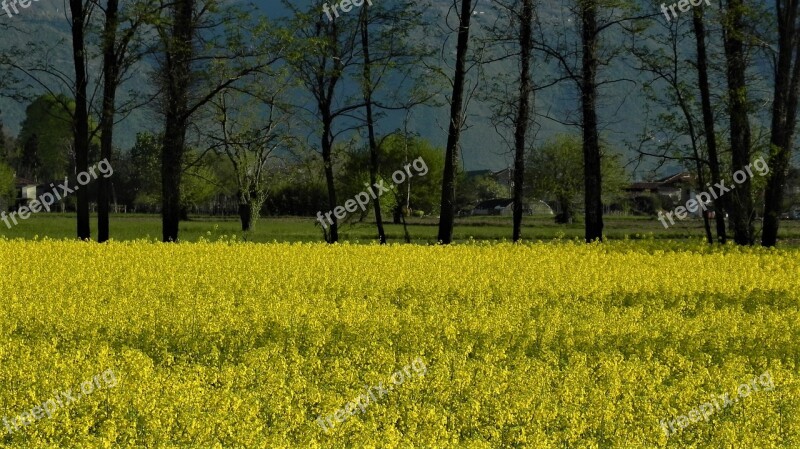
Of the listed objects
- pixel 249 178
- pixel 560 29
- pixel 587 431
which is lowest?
pixel 587 431

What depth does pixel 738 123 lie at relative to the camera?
30688mm

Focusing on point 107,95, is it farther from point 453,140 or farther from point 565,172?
point 565,172

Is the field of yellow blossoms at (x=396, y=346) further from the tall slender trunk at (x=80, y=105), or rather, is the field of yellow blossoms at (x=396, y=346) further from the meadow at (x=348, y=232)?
the meadow at (x=348, y=232)

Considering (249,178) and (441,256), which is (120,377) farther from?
(249,178)

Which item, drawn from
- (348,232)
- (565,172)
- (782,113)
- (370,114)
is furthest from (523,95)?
(565,172)

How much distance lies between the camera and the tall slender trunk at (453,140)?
3027 centimetres

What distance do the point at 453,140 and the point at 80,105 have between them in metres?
12.0

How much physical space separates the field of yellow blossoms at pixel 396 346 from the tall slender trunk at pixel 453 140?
5547mm

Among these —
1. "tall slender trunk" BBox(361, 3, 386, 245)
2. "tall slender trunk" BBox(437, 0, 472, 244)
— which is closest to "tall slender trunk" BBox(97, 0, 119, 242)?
"tall slender trunk" BBox(361, 3, 386, 245)

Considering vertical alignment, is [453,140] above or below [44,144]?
below

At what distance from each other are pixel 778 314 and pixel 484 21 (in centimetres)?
→ 1873

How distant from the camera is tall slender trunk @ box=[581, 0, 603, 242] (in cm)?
3130

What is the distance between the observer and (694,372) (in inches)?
504

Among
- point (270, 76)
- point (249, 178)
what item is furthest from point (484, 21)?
point (249, 178)
